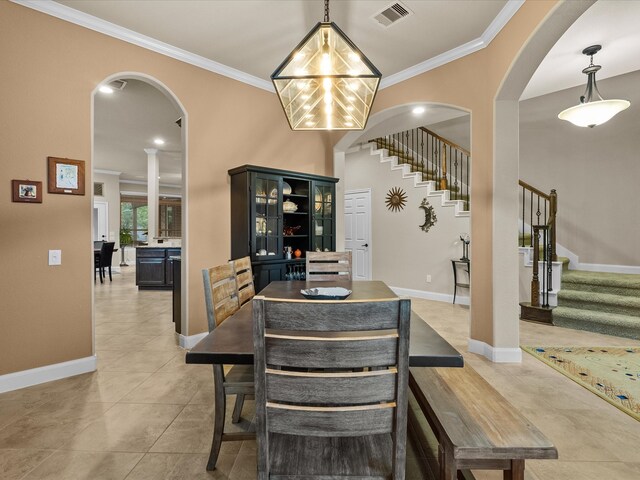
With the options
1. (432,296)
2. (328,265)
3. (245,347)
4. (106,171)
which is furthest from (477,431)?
(106,171)

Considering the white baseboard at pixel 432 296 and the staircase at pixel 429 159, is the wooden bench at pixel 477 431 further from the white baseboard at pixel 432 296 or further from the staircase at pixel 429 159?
the staircase at pixel 429 159

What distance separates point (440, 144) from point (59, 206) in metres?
6.23

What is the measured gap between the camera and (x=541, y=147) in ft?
18.2

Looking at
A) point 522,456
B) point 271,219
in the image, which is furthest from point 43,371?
point 522,456

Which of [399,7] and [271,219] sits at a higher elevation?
[399,7]

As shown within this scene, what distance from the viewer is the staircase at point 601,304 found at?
3.90m

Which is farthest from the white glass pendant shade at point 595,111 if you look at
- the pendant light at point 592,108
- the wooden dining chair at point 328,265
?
the wooden dining chair at point 328,265

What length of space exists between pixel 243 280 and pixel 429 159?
576 centimetres

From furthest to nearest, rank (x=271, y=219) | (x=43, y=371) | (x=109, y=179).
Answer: (x=109, y=179), (x=271, y=219), (x=43, y=371)

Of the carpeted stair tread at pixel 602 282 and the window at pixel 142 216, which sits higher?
the window at pixel 142 216

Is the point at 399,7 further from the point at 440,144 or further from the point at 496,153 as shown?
the point at 440,144

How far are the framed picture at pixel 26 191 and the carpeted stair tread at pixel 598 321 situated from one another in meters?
5.79

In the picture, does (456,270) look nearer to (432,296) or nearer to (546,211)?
(432,296)

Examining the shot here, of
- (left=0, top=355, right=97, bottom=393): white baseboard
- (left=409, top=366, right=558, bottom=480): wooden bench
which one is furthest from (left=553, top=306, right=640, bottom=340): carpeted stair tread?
(left=0, top=355, right=97, bottom=393): white baseboard
